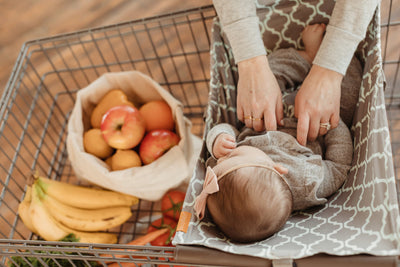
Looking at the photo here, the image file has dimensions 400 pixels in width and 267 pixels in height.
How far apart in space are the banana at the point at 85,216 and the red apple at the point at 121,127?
8.0 inches

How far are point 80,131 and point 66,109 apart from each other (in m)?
0.45

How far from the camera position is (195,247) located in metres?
0.68

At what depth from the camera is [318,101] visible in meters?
0.84

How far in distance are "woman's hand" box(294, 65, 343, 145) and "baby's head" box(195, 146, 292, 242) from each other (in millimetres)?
161

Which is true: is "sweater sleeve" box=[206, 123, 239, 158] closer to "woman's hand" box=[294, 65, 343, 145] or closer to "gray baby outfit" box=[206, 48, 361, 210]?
"gray baby outfit" box=[206, 48, 361, 210]

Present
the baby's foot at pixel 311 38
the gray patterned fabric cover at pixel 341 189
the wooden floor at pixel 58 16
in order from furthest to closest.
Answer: the wooden floor at pixel 58 16 → the baby's foot at pixel 311 38 → the gray patterned fabric cover at pixel 341 189

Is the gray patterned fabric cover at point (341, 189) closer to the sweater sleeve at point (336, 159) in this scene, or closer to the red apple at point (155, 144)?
the sweater sleeve at point (336, 159)

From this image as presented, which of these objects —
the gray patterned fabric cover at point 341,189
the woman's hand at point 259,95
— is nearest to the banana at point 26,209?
the gray patterned fabric cover at point 341,189

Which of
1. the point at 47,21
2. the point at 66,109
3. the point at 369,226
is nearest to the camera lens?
the point at 369,226

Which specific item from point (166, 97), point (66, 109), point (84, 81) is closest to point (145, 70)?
point (84, 81)

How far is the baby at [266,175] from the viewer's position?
70cm

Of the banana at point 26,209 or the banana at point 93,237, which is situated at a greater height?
the banana at point 26,209

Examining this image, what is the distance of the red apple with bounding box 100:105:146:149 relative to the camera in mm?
1139

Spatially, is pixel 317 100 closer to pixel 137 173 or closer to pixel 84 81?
pixel 137 173
